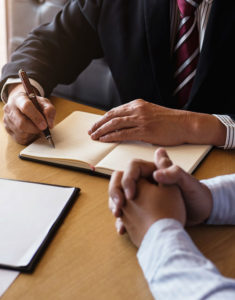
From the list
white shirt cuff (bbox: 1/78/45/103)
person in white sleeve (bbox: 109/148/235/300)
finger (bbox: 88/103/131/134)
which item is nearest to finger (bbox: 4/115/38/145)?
finger (bbox: 88/103/131/134)

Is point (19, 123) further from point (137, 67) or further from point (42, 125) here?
point (137, 67)

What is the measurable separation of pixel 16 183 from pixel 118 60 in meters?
0.74

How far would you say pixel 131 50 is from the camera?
52.2 inches

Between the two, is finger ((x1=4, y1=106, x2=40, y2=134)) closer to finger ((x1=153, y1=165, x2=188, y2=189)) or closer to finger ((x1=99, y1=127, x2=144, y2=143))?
finger ((x1=99, y1=127, x2=144, y2=143))

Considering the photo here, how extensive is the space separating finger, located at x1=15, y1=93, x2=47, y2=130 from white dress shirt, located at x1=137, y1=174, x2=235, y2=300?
47cm

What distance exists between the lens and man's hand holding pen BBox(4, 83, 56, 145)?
3.14 feet

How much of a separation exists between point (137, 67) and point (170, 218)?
836 mm

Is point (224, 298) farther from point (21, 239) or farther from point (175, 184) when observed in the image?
point (21, 239)

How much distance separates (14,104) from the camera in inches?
40.2

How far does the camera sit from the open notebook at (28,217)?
60cm

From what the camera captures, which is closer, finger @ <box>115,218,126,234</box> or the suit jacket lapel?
finger @ <box>115,218,126,234</box>

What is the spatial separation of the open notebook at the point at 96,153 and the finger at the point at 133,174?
0.16 m

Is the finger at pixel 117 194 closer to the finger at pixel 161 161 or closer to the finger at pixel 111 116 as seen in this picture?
the finger at pixel 161 161

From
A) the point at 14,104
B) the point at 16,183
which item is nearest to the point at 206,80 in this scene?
the point at 14,104
